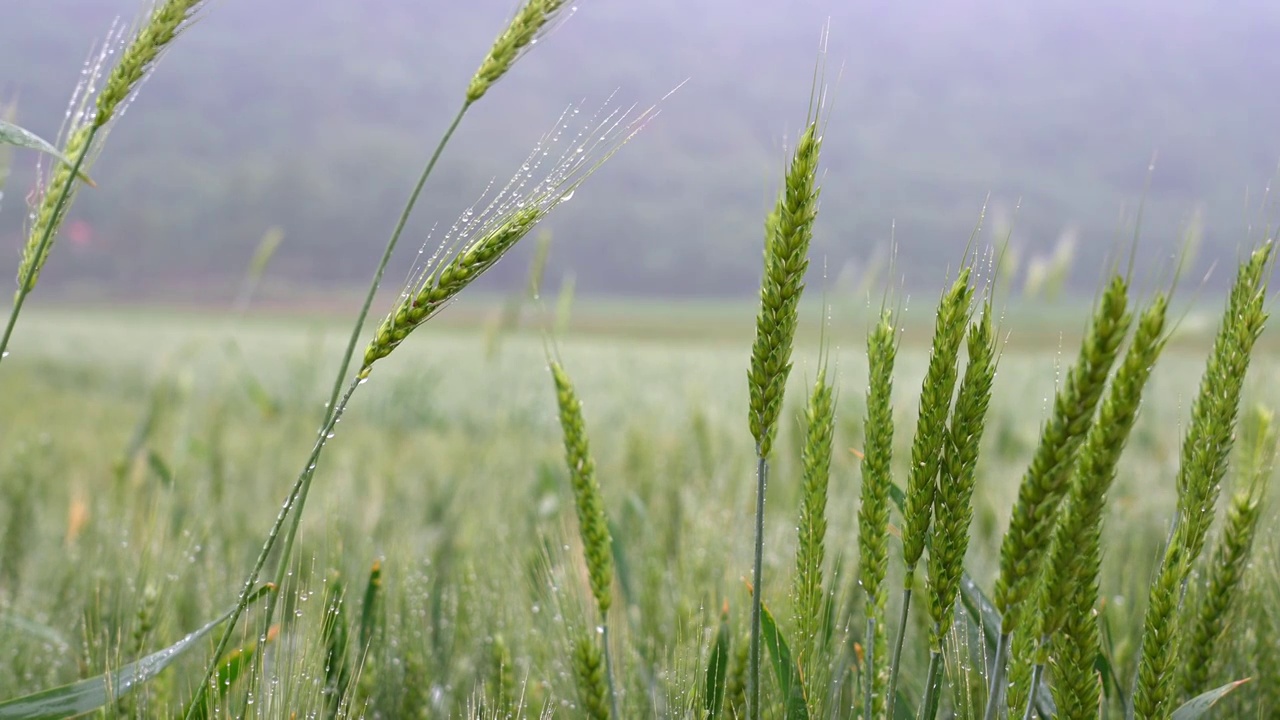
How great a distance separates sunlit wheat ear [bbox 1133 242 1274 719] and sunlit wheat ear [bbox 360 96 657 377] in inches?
21.8

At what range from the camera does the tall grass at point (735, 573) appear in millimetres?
671

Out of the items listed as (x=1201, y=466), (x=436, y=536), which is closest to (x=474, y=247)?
(x=1201, y=466)

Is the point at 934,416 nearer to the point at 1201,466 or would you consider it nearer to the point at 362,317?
the point at 1201,466

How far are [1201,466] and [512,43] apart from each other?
72 cm

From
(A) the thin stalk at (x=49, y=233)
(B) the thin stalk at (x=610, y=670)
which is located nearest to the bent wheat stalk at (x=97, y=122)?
(A) the thin stalk at (x=49, y=233)

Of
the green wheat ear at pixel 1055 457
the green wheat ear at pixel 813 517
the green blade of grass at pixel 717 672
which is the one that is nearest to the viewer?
the green wheat ear at pixel 1055 457

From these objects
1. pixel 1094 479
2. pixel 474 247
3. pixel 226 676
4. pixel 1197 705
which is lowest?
pixel 226 676

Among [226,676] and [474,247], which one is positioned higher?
[474,247]

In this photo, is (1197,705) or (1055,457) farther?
(1197,705)

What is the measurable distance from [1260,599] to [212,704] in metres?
1.45

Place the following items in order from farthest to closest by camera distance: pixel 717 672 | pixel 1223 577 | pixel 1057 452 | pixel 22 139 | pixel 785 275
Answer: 1. pixel 717 672
2. pixel 1223 577
3. pixel 22 139
4. pixel 785 275
5. pixel 1057 452

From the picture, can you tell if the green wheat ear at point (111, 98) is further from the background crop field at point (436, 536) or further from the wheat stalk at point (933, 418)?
the wheat stalk at point (933, 418)

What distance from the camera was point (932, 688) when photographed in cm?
76

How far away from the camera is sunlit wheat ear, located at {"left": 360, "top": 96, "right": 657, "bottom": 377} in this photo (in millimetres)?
712
